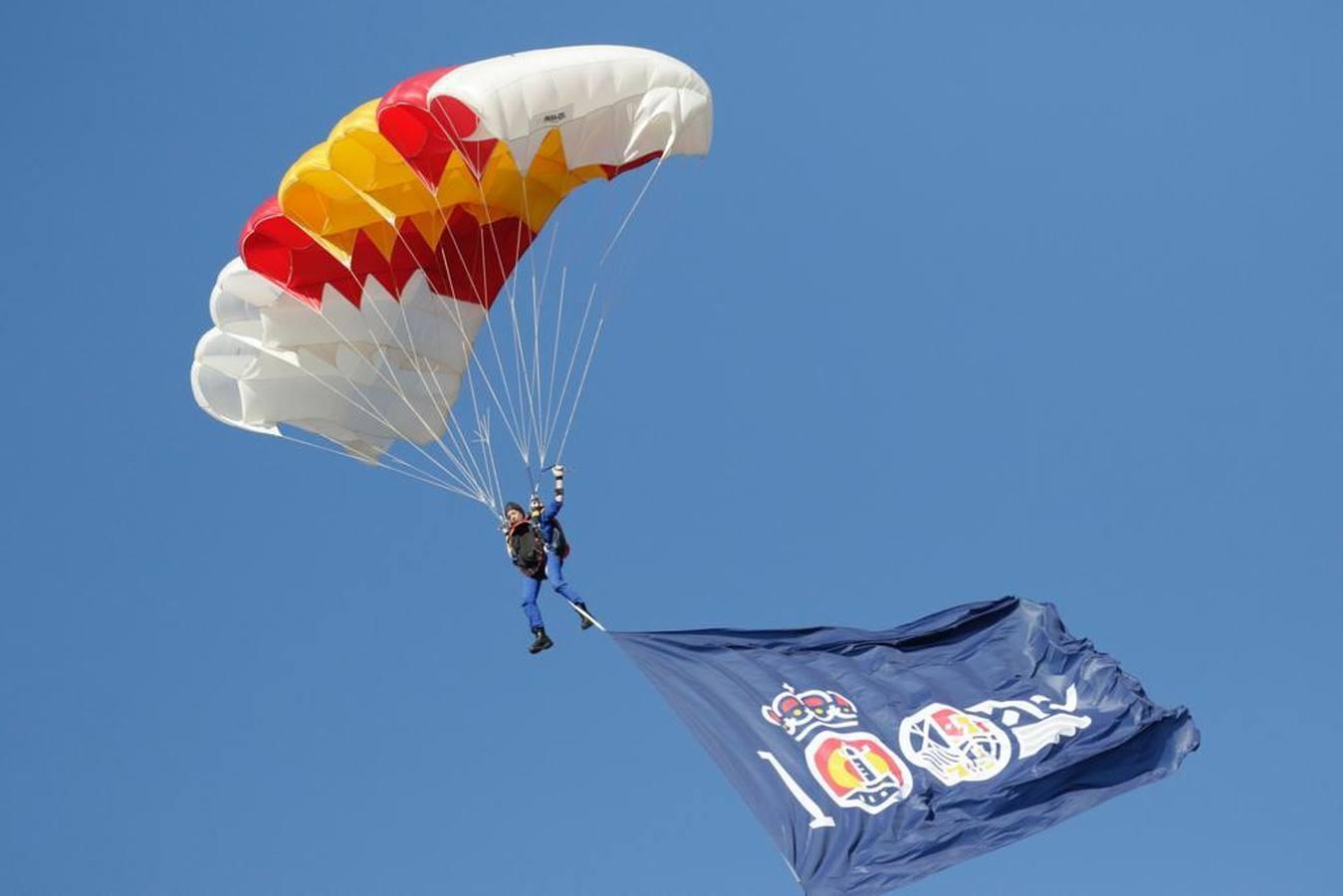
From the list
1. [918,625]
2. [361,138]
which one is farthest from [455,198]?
[918,625]

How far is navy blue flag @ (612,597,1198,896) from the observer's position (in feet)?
65.6

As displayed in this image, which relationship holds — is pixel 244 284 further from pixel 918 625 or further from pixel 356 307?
pixel 918 625

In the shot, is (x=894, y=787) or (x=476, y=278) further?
(x=476, y=278)

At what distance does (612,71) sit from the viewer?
21.7 metres

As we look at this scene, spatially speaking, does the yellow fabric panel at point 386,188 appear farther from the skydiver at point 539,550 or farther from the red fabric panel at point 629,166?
the skydiver at point 539,550

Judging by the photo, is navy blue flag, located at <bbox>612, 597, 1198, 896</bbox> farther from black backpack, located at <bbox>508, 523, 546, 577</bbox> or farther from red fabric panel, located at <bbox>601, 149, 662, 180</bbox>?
red fabric panel, located at <bbox>601, 149, 662, 180</bbox>

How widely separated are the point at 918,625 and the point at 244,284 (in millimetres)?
6098

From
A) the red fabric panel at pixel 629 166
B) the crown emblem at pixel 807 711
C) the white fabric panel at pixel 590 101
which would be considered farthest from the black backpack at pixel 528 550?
the red fabric panel at pixel 629 166

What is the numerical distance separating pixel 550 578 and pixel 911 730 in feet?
9.89

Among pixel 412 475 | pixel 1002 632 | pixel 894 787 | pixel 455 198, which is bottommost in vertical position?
pixel 894 787

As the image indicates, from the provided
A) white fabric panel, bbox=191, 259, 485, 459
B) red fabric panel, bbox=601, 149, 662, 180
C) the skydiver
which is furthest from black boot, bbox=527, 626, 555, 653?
red fabric panel, bbox=601, 149, 662, 180

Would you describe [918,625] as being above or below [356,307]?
below

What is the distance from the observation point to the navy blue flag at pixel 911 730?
20.0 m

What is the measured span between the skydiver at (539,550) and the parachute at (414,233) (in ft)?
1.12
